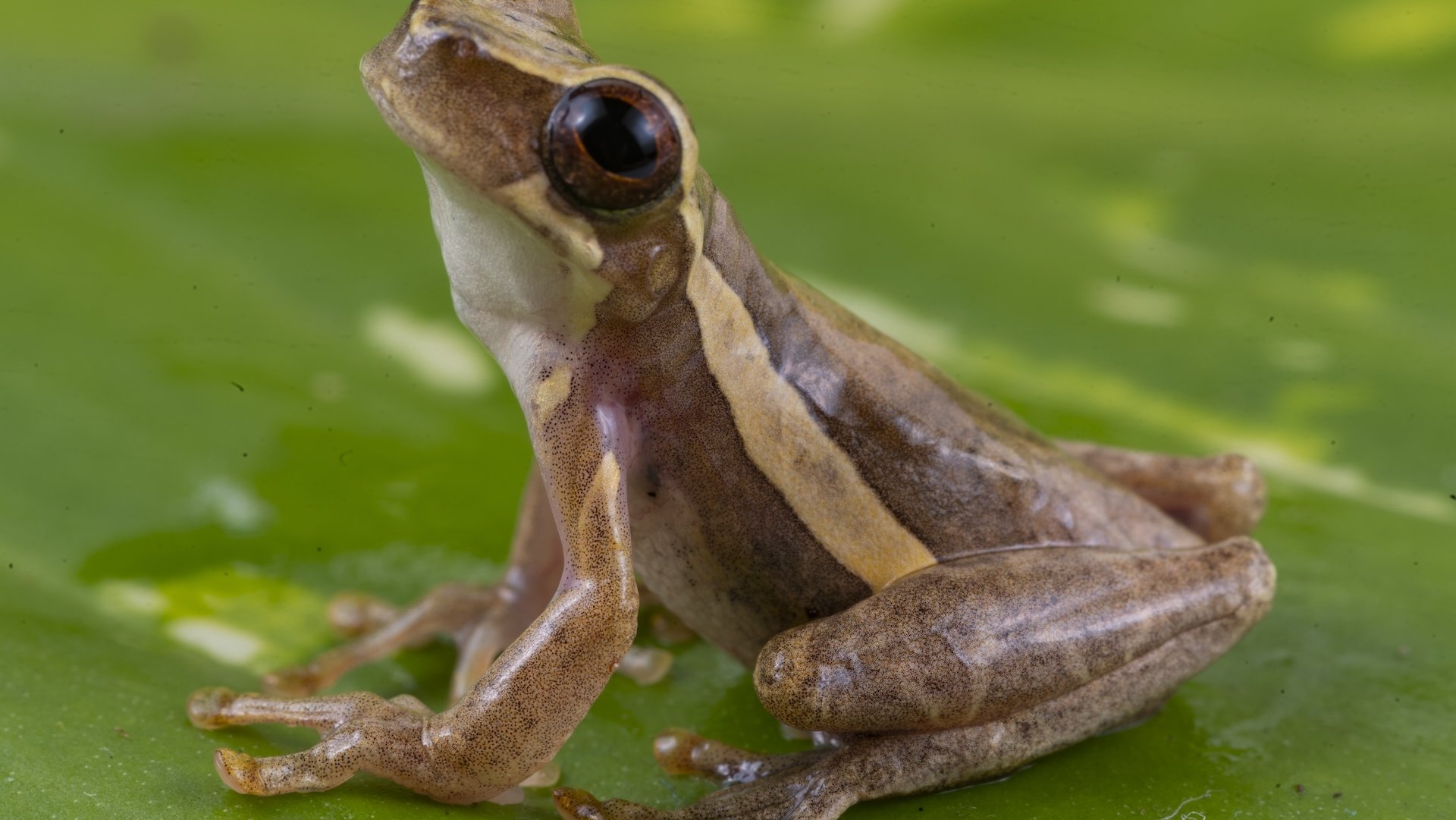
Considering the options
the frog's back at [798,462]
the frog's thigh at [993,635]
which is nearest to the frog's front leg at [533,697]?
the frog's back at [798,462]

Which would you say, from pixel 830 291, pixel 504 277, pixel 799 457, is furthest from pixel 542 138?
pixel 830 291

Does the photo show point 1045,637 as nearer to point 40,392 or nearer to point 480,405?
point 480,405

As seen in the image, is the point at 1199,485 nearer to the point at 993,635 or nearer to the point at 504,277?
the point at 993,635

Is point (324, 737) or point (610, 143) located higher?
point (610, 143)

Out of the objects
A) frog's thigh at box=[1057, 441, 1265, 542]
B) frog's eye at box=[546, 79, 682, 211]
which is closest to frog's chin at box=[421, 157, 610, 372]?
frog's eye at box=[546, 79, 682, 211]

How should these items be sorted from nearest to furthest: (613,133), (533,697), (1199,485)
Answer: (613,133)
(533,697)
(1199,485)

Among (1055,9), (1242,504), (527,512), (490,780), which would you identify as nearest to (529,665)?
(490,780)
